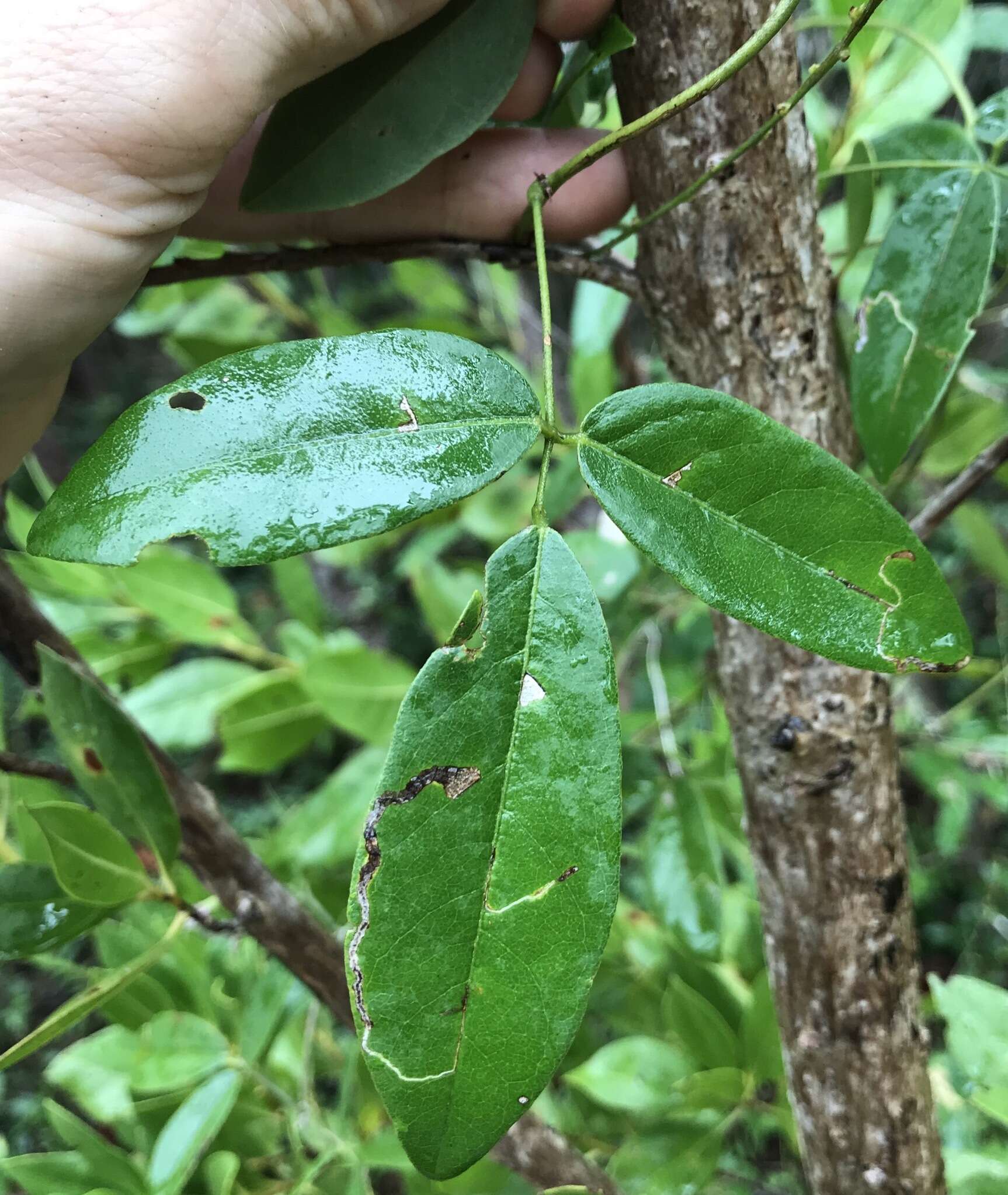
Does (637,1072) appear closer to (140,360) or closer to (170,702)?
(170,702)

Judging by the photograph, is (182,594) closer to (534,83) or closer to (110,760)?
(110,760)

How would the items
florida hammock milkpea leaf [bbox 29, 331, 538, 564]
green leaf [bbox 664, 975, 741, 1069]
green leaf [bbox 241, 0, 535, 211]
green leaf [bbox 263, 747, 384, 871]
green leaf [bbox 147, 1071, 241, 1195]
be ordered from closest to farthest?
1. florida hammock milkpea leaf [bbox 29, 331, 538, 564]
2. green leaf [bbox 241, 0, 535, 211]
3. green leaf [bbox 147, 1071, 241, 1195]
4. green leaf [bbox 664, 975, 741, 1069]
5. green leaf [bbox 263, 747, 384, 871]

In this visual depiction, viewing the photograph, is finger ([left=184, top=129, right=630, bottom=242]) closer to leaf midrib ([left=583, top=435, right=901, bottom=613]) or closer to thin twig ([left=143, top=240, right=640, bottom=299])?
thin twig ([left=143, top=240, right=640, bottom=299])

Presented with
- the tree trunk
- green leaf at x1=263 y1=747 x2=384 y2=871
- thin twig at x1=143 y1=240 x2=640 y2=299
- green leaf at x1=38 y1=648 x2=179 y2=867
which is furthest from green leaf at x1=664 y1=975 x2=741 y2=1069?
thin twig at x1=143 y1=240 x2=640 y2=299

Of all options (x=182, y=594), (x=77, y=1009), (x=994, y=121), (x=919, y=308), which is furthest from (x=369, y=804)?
(x=994, y=121)

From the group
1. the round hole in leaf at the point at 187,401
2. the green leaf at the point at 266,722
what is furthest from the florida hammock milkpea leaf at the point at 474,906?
the green leaf at the point at 266,722

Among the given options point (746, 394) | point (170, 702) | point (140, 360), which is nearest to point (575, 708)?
point (746, 394)
